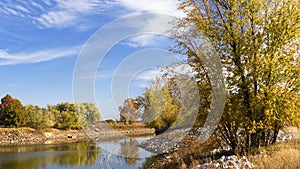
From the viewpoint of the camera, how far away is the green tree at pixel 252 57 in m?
10.9

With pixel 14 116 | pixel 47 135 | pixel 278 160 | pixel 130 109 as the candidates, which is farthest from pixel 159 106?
pixel 14 116

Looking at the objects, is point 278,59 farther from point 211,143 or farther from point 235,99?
point 211,143

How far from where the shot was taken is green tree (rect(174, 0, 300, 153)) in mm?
10852

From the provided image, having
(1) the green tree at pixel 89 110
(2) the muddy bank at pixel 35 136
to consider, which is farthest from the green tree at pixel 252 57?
(2) the muddy bank at pixel 35 136

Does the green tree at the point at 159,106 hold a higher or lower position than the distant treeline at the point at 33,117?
lower

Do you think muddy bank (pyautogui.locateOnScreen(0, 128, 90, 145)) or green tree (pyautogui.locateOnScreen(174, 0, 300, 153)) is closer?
green tree (pyautogui.locateOnScreen(174, 0, 300, 153))

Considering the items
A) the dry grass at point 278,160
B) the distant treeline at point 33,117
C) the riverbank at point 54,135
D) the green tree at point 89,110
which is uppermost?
the distant treeline at point 33,117

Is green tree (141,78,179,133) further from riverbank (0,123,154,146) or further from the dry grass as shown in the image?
the dry grass

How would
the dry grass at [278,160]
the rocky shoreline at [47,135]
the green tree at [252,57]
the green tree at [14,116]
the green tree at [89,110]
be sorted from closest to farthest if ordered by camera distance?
the dry grass at [278,160] < the green tree at [252,57] < the green tree at [89,110] < the rocky shoreline at [47,135] < the green tree at [14,116]

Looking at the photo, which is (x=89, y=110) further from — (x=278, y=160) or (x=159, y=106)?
(x=278, y=160)

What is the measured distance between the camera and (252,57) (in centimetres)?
1133

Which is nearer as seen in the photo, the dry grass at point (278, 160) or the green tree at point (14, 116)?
the dry grass at point (278, 160)

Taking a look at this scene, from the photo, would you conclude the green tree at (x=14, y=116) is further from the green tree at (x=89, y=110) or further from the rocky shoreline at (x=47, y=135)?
the green tree at (x=89, y=110)

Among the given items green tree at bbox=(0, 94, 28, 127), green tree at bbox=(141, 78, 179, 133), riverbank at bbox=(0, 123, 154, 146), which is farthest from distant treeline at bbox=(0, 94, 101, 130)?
green tree at bbox=(141, 78, 179, 133)
